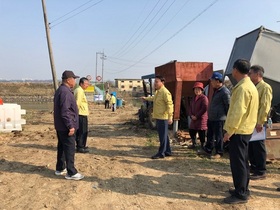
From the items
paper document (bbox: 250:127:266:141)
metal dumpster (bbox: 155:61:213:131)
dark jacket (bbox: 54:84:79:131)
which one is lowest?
paper document (bbox: 250:127:266:141)

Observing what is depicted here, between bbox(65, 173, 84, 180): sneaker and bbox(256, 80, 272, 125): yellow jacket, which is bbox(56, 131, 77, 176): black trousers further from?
bbox(256, 80, 272, 125): yellow jacket

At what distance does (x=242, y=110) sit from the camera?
13.3ft

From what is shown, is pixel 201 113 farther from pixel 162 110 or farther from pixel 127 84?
pixel 127 84

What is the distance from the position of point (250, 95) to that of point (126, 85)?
102 metres

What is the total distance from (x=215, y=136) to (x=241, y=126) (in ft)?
9.03

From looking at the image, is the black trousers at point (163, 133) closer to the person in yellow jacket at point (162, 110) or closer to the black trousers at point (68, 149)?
the person in yellow jacket at point (162, 110)

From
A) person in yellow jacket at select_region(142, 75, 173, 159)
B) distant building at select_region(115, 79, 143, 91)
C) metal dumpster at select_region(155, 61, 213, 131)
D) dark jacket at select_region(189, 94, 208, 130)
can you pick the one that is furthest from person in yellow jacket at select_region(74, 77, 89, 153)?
distant building at select_region(115, 79, 143, 91)

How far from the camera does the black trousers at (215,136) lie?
6684 millimetres

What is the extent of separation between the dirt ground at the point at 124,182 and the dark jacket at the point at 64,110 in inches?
39.2

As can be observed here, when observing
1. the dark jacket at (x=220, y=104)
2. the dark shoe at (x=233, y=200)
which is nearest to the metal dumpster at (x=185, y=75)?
the dark jacket at (x=220, y=104)

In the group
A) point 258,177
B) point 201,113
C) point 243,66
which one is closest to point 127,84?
point 201,113

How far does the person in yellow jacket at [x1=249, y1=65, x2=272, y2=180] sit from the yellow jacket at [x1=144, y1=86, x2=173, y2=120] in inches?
75.0

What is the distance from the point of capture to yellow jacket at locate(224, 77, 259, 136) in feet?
13.3

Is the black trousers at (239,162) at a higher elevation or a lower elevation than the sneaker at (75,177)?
higher
